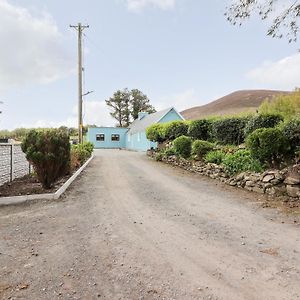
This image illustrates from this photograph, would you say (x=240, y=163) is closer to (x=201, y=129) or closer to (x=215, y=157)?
(x=215, y=157)

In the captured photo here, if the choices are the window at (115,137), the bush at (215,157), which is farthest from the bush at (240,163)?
the window at (115,137)

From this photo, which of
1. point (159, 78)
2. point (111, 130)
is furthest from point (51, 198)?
point (111, 130)

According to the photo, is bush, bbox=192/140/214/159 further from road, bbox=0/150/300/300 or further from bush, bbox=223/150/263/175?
road, bbox=0/150/300/300

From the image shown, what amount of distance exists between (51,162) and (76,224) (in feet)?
12.7

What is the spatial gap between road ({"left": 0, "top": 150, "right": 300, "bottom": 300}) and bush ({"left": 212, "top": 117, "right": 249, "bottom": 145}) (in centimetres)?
547

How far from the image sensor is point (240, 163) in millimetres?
11109

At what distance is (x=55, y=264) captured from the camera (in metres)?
4.35

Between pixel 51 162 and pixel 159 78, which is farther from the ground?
pixel 159 78

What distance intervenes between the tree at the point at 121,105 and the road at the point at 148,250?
61.1 meters

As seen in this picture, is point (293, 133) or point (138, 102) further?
point (138, 102)

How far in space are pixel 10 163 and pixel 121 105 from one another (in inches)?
2297

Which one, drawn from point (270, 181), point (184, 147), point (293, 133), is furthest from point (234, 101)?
point (270, 181)

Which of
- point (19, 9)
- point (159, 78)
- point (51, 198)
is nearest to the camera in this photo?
point (51, 198)

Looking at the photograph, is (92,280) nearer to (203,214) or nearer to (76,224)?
(76,224)
